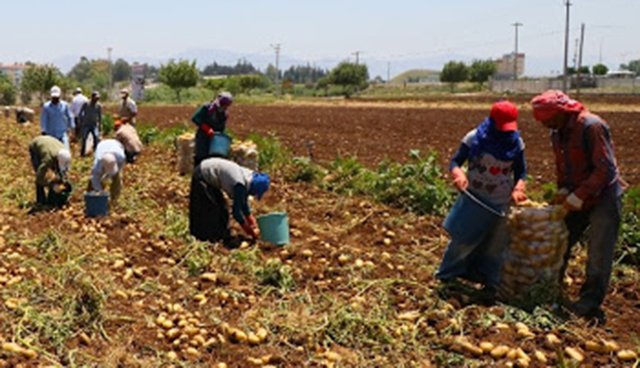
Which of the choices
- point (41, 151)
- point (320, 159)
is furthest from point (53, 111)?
point (320, 159)

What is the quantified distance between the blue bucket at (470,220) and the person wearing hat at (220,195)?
182 centimetres

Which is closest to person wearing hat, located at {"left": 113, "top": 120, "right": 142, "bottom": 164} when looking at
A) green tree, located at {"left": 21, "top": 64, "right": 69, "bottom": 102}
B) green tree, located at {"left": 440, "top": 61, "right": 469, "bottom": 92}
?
green tree, located at {"left": 21, "top": 64, "right": 69, "bottom": 102}

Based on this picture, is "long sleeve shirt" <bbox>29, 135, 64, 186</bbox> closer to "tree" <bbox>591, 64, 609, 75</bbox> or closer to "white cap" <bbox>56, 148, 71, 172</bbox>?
"white cap" <bbox>56, 148, 71, 172</bbox>

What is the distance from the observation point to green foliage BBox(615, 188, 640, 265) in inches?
233

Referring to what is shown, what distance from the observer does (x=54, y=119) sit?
31.2 ft

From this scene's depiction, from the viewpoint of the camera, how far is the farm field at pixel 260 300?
13.5ft

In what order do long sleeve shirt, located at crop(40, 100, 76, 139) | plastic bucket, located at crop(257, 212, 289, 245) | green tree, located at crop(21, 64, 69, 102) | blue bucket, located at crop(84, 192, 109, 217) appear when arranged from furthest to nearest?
green tree, located at crop(21, 64, 69, 102)
long sleeve shirt, located at crop(40, 100, 76, 139)
blue bucket, located at crop(84, 192, 109, 217)
plastic bucket, located at crop(257, 212, 289, 245)

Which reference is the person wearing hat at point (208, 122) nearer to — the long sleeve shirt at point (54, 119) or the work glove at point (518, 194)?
the work glove at point (518, 194)

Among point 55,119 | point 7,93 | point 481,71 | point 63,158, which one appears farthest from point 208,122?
point 481,71

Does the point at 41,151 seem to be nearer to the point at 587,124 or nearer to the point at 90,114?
the point at 90,114

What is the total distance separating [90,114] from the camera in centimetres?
1212

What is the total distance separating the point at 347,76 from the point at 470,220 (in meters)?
64.7

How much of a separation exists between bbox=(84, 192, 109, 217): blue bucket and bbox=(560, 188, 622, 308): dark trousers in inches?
182

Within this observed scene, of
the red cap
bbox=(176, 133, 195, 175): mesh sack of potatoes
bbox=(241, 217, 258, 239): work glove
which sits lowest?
bbox=(241, 217, 258, 239): work glove
